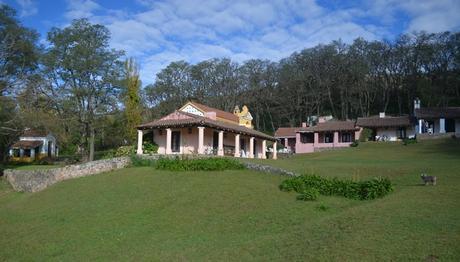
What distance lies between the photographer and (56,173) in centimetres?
2811

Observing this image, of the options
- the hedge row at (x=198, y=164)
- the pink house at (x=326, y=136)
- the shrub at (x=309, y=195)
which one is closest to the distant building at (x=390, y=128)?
the pink house at (x=326, y=136)

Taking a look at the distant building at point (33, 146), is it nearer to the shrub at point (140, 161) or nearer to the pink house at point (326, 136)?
the shrub at point (140, 161)

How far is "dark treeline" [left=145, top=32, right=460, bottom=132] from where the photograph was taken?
70125 millimetres

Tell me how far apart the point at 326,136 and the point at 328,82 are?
61.6 feet

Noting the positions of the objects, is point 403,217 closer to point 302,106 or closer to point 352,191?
point 352,191

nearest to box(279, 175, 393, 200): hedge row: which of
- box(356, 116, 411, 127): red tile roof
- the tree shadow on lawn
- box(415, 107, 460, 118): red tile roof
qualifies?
the tree shadow on lawn

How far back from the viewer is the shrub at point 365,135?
53.6 metres

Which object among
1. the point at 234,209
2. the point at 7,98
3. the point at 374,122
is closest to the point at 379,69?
the point at 374,122

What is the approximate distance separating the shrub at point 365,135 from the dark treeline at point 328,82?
18.4 metres

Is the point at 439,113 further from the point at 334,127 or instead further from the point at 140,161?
the point at 140,161

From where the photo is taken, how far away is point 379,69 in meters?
75.2

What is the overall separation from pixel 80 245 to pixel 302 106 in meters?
67.9

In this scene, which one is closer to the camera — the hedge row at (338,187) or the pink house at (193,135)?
the hedge row at (338,187)

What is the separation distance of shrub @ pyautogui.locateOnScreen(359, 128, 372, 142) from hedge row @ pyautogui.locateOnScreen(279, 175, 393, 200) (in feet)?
118
